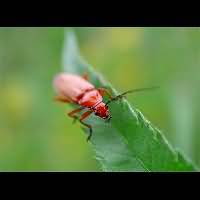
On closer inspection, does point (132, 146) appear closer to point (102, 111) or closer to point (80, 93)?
point (102, 111)

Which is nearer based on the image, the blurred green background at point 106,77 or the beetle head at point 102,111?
the beetle head at point 102,111

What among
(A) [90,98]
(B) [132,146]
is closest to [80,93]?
(A) [90,98]

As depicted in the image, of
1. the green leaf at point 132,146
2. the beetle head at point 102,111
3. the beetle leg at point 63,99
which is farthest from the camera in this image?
the beetle leg at point 63,99

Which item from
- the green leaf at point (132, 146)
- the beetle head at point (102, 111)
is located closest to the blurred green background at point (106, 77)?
the beetle head at point (102, 111)

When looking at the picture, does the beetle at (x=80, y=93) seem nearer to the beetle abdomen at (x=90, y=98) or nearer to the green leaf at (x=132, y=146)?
the beetle abdomen at (x=90, y=98)

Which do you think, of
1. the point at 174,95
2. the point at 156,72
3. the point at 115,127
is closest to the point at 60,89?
the point at 174,95

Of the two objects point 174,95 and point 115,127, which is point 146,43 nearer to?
point 174,95
